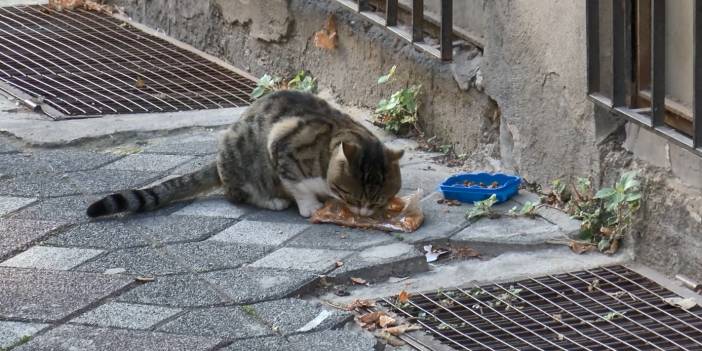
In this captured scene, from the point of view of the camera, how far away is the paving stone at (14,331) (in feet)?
14.7

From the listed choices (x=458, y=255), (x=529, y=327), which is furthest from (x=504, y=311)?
(x=458, y=255)

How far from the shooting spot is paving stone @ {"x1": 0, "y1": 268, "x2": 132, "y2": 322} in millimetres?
4734

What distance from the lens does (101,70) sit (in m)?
8.46

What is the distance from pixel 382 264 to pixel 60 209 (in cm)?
169

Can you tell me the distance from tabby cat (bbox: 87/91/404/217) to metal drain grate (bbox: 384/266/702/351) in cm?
94

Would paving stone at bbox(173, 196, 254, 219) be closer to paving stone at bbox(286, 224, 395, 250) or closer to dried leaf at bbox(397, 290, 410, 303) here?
paving stone at bbox(286, 224, 395, 250)

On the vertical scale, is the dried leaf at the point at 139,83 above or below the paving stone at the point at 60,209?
above

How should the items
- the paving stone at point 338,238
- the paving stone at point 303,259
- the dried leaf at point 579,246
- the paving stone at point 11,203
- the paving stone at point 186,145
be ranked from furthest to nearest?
the paving stone at point 186,145 < the paving stone at point 11,203 < the paving stone at point 338,238 < the dried leaf at point 579,246 < the paving stone at point 303,259

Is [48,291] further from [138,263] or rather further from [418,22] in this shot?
[418,22]

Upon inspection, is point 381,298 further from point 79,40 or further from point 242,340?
point 79,40

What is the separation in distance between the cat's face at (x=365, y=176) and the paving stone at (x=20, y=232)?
129 cm

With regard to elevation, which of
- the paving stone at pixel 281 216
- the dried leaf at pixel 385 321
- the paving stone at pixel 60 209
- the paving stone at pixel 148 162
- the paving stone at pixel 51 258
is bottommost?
the dried leaf at pixel 385 321

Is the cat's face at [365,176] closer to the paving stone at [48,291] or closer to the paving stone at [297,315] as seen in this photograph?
the paving stone at [297,315]

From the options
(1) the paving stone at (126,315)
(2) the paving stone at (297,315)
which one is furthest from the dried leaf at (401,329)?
(1) the paving stone at (126,315)
